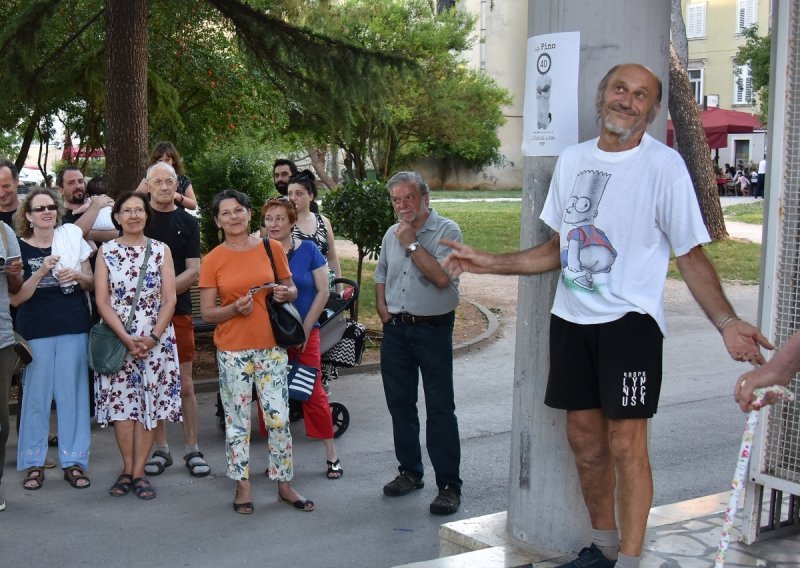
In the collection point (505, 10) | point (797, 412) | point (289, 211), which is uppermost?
point (505, 10)

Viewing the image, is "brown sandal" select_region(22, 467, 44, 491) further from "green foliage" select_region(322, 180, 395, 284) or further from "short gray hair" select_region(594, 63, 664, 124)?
"green foliage" select_region(322, 180, 395, 284)

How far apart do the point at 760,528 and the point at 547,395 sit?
1.34 metres

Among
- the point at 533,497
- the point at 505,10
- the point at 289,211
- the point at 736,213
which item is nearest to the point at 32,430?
the point at 289,211

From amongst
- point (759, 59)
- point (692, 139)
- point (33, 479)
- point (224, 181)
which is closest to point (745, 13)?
point (759, 59)

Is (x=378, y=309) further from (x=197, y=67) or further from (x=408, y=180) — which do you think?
(x=197, y=67)

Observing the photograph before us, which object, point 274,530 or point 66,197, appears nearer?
point 274,530

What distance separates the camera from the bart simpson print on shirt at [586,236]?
3.95 meters

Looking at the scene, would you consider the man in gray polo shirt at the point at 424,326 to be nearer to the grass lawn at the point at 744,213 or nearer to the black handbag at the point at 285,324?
the black handbag at the point at 285,324

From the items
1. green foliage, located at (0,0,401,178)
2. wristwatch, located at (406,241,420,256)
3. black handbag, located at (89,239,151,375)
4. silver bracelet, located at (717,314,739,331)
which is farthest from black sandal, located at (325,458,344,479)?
green foliage, located at (0,0,401,178)

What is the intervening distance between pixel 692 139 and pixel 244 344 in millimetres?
17022

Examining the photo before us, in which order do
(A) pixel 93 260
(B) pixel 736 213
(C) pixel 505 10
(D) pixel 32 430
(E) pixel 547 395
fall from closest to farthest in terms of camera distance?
(E) pixel 547 395 → (D) pixel 32 430 → (A) pixel 93 260 → (B) pixel 736 213 → (C) pixel 505 10

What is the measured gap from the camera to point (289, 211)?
6914 mm

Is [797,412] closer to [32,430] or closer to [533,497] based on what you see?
[533,497]

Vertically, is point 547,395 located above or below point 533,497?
above
